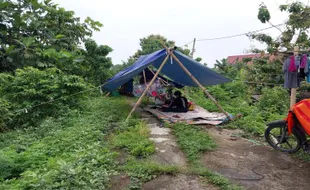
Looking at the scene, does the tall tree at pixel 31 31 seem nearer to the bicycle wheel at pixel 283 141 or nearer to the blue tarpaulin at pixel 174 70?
the blue tarpaulin at pixel 174 70

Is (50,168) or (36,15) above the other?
(36,15)

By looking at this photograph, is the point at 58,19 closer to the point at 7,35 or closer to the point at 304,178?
the point at 7,35

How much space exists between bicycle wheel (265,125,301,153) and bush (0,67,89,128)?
4.52m

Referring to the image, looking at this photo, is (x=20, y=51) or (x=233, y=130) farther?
(x=20, y=51)

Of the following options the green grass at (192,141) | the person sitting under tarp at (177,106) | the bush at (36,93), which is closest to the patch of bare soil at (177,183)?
the green grass at (192,141)

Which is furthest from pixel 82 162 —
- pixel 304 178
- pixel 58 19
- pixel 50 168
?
pixel 58 19

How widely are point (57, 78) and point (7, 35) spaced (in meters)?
3.48

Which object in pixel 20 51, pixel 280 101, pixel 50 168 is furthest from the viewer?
pixel 20 51

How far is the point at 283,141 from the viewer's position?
3.71m

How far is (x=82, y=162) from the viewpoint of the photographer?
303 centimetres

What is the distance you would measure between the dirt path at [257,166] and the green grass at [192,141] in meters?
0.14

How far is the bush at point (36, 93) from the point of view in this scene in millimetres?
5691

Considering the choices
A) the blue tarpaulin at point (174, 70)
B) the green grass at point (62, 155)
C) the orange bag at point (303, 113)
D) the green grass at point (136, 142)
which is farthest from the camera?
the blue tarpaulin at point (174, 70)

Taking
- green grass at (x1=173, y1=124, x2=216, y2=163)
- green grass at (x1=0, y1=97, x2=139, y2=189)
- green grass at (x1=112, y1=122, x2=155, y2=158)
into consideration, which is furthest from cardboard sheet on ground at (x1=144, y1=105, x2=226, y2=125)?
green grass at (x1=112, y1=122, x2=155, y2=158)
